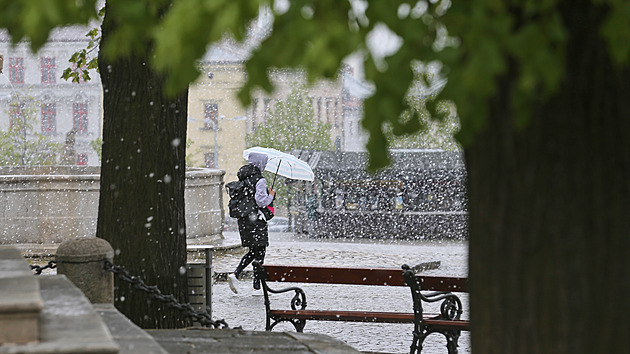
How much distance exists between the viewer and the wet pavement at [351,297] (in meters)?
9.72

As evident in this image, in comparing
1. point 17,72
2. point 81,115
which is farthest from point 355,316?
point 17,72

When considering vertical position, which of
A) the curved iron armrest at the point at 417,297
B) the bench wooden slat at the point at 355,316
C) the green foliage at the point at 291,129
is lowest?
the bench wooden slat at the point at 355,316

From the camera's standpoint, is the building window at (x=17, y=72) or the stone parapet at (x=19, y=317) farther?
the building window at (x=17, y=72)

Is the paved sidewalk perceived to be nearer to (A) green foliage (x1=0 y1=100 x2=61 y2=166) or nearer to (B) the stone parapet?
(B) the stone parapet

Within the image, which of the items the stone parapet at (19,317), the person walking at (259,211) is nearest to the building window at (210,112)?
the person walking at (259,211)

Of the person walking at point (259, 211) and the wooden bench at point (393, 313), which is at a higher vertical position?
the person walking at point (259, 211)

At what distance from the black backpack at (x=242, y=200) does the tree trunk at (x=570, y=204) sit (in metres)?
9.46

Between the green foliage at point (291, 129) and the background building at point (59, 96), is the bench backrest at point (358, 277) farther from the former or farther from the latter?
the background building at point (59, 96)

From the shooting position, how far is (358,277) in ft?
27.8

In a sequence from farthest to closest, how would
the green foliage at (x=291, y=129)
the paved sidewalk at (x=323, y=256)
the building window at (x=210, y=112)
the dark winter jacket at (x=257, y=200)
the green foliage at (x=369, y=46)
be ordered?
the building window at (x=210, y=112)
the green foliage at (x=291, y=129)
the paved sidewalk at (x=323, y=256)
the dark winter jacket at (x=257, y=200)
the green foliage at (x=369, y=46)

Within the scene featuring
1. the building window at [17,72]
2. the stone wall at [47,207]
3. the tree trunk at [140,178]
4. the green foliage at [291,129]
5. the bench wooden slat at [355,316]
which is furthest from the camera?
the building window at [17,72]

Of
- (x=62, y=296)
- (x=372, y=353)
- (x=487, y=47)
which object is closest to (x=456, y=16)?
(x=487, y=47)

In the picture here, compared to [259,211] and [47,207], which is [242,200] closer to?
[259,211]

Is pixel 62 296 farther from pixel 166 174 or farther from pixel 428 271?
pixel 428 271
